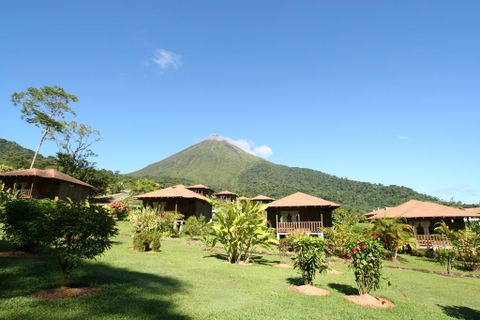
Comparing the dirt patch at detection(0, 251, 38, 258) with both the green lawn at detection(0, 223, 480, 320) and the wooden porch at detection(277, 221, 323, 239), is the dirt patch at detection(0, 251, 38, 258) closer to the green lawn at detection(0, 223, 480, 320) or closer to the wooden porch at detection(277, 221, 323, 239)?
the green lawn at detection(0, 223, 480, 320)

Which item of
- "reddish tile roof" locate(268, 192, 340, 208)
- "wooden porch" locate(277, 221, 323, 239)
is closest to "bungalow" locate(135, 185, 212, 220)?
"reddish tile roof" locate(268, 192, 340, 208)

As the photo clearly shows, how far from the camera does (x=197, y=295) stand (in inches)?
309

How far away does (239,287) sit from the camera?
9.39 metres

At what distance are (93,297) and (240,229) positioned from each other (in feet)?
28.3

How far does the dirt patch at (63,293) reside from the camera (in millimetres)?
6631

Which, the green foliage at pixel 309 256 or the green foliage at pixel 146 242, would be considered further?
the green foliage at pixel 146 242

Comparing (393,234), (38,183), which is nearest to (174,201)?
(38,183)

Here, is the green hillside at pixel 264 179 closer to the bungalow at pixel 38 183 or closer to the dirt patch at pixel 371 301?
the bungalow at pixel 38 183

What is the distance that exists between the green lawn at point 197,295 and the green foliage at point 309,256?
849 mm

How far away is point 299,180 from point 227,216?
476 ft

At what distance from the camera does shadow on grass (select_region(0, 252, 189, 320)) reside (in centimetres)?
587

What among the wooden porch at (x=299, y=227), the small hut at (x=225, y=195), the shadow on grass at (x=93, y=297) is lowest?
the shadow on grass at (x=93, y=297)

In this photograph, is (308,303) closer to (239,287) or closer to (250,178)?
(239,287)

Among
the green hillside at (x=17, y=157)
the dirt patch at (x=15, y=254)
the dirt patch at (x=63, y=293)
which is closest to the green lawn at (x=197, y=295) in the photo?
the dirt patch at (x=63, y=293)
